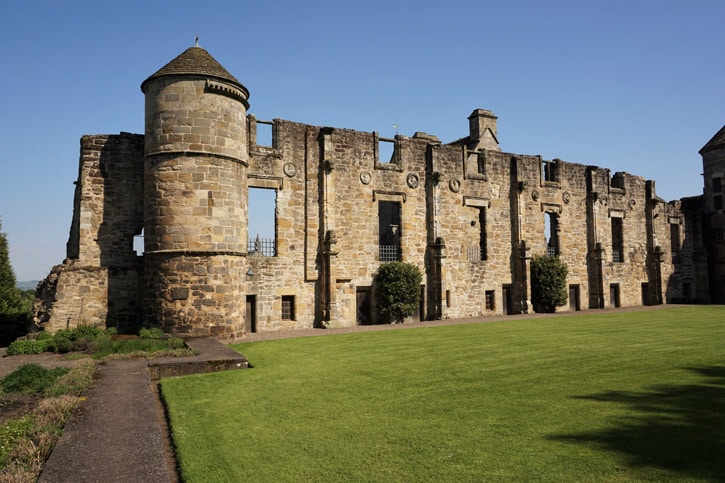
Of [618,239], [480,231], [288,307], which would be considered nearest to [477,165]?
[480,231]

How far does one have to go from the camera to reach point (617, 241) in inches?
1176

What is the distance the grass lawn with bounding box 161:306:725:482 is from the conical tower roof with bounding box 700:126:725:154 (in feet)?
84.9

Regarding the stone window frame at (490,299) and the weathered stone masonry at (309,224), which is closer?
the weathered stone masonry at (309,224)

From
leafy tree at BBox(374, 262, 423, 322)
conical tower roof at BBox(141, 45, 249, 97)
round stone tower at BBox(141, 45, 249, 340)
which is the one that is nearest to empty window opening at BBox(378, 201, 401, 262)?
leafy tree at BBox(374, 262, 423, 322)

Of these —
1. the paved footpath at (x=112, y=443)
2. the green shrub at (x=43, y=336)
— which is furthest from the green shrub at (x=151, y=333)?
the paved footpath at (x=112, y=443)

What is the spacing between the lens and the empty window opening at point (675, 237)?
3209 centimetres

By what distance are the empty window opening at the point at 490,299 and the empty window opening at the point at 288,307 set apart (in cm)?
998

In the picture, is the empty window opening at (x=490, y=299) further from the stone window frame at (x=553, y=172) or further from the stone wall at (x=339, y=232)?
the stone window frame at (x=553, y=172)

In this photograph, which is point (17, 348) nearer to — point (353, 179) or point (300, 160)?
point (300, 160)

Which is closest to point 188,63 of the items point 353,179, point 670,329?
point 353,179

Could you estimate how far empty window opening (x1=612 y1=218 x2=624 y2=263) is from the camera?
29.4 meters

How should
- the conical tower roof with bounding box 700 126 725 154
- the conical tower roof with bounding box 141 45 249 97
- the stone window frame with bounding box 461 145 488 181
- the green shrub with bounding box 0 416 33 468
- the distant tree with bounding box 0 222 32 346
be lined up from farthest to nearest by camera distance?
1. the conical tower roof with bounding box 700 126 725 154
2. the stone window frame with bounding box 461 145 488 181
3. the distant tree with bounding box 0 222 32 346
4. the conical tower roof with bounding box 141 45 249 97
5. the green shrub with bounding box 0 416 33 468

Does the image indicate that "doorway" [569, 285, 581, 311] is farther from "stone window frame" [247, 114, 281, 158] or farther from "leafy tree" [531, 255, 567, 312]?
"stone window frame" [247, 114, 281, 158]

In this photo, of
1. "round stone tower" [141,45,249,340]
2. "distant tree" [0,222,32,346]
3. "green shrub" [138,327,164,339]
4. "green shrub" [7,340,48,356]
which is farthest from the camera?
"distant tree" [0,222,32,346]
